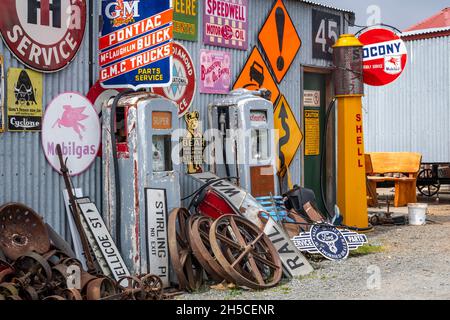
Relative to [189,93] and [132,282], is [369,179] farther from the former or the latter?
[132,282]

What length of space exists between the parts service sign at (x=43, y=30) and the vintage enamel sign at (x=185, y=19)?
162cm

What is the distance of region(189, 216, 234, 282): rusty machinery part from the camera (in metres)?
7.37

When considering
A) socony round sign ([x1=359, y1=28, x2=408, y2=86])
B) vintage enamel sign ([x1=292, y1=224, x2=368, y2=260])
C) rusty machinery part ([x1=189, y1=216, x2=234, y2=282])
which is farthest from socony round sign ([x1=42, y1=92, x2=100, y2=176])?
socony round sign ([x1=359, y1=28, x2=408, y2=86])

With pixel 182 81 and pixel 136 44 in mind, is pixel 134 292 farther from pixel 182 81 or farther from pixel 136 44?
pixel 182 81

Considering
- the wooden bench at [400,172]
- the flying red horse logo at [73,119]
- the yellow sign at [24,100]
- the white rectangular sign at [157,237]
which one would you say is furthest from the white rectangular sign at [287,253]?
the wooden bench at [400,172]

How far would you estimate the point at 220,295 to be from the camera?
7.21 metres

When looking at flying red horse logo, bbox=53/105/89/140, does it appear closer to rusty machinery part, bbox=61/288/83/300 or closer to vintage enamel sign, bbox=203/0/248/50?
rusty machinery part, bbox=61/288/83/300

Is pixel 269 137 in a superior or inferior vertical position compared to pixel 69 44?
inferior

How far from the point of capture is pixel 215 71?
33.1 feet

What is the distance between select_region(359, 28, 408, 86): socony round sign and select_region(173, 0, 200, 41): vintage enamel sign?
4026 mm

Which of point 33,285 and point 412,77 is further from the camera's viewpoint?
point 412,77

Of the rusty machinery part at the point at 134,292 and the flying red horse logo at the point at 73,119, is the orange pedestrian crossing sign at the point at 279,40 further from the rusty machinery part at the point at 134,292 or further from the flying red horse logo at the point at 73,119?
the rusty machinery part at the point at 134,292

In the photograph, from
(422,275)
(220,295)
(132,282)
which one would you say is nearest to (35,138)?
(132,282)

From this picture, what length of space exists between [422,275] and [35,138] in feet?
15.5
